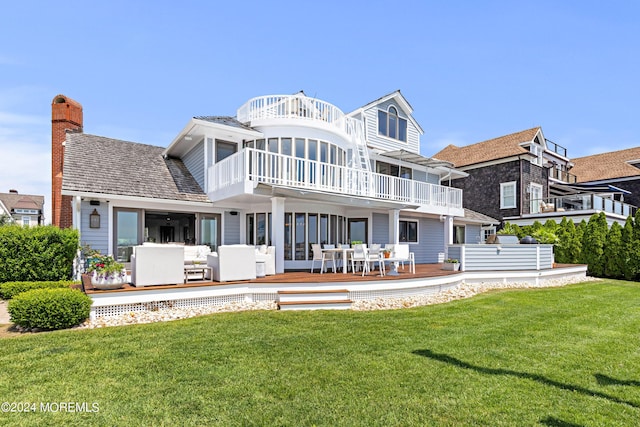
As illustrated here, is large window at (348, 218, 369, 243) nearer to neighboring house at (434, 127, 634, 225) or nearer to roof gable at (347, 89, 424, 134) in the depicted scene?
roof gable at (347, 89, 424, 134)

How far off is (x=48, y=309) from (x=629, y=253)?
21004mm

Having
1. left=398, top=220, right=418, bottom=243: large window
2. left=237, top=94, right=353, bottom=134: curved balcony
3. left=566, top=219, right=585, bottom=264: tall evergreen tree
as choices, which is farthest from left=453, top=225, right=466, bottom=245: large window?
left=237, top=94, right=353, bottom=134: curved balcony

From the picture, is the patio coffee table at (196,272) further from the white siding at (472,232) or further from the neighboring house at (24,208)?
the neighboring house at (24,208)

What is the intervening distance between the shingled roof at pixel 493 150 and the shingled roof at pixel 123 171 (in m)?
20.0

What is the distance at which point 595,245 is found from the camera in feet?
55.1

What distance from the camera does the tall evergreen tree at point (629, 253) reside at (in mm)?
15564

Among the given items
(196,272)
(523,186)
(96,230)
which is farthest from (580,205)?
(96,230)

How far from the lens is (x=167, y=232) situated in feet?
43.6

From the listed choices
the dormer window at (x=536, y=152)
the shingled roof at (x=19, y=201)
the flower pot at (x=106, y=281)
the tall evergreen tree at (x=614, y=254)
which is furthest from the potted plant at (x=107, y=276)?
the shingled roof at (x=19, y=201)

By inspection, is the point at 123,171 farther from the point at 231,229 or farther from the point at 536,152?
the point at 536,152

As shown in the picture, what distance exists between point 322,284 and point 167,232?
7.38m

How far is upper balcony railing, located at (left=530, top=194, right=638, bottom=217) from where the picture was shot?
798 inches

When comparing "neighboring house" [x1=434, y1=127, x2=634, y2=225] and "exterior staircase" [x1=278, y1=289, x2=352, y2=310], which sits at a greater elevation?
"neighboring house" [x1=434, y1=127, x2=634, y2=225]

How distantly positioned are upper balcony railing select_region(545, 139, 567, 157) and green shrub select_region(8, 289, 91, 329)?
30671 millimetres
